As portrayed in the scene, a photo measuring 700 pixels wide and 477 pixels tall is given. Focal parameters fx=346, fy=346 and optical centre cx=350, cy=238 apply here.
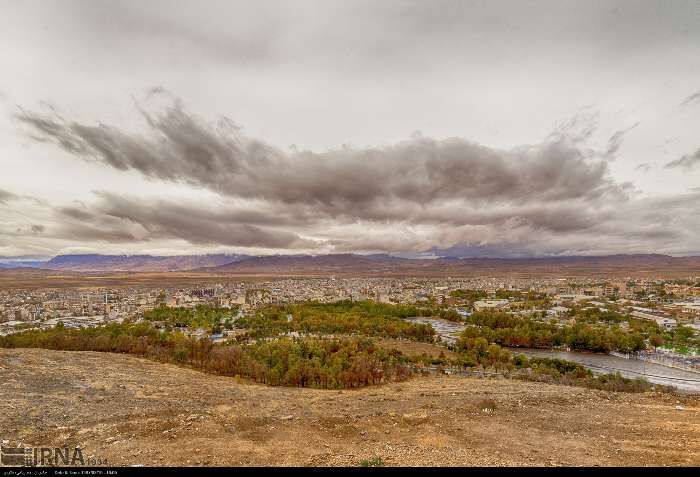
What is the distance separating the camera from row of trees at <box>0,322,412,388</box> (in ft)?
67.6

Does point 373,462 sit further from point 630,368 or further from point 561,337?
point 561,337

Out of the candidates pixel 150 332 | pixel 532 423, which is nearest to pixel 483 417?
pixel 532 423

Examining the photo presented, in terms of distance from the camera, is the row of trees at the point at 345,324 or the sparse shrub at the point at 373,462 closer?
the sparse shrub at the point at 373,462

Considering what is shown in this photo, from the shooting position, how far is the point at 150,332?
122 ft

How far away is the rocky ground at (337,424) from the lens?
823cm

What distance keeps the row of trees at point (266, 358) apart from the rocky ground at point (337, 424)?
15.4ft

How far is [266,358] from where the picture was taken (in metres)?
25.2

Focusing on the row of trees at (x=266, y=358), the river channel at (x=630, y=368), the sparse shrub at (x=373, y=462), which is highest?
the sparse shrub at (x=373, y=462)

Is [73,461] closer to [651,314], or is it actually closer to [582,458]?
[582,458]

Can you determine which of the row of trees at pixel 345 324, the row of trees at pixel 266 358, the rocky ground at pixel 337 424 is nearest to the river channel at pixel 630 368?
the row of trees at pixel 345 324

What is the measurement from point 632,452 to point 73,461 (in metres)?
13.1

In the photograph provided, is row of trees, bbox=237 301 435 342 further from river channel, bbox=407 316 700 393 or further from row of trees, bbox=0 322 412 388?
row of trees, bbox=0 322 412 388

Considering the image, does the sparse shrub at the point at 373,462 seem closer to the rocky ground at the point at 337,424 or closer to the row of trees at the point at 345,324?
the rocky ground at the point at 337,424

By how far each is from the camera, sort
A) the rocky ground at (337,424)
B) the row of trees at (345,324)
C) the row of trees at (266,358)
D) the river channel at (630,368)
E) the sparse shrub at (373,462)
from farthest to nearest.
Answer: the row of trees at (345,324) < the river channel at (630,368) < the row of trees at (266,358) < the rocky ground at (337,424) < the sparse shrub at (373,462)
